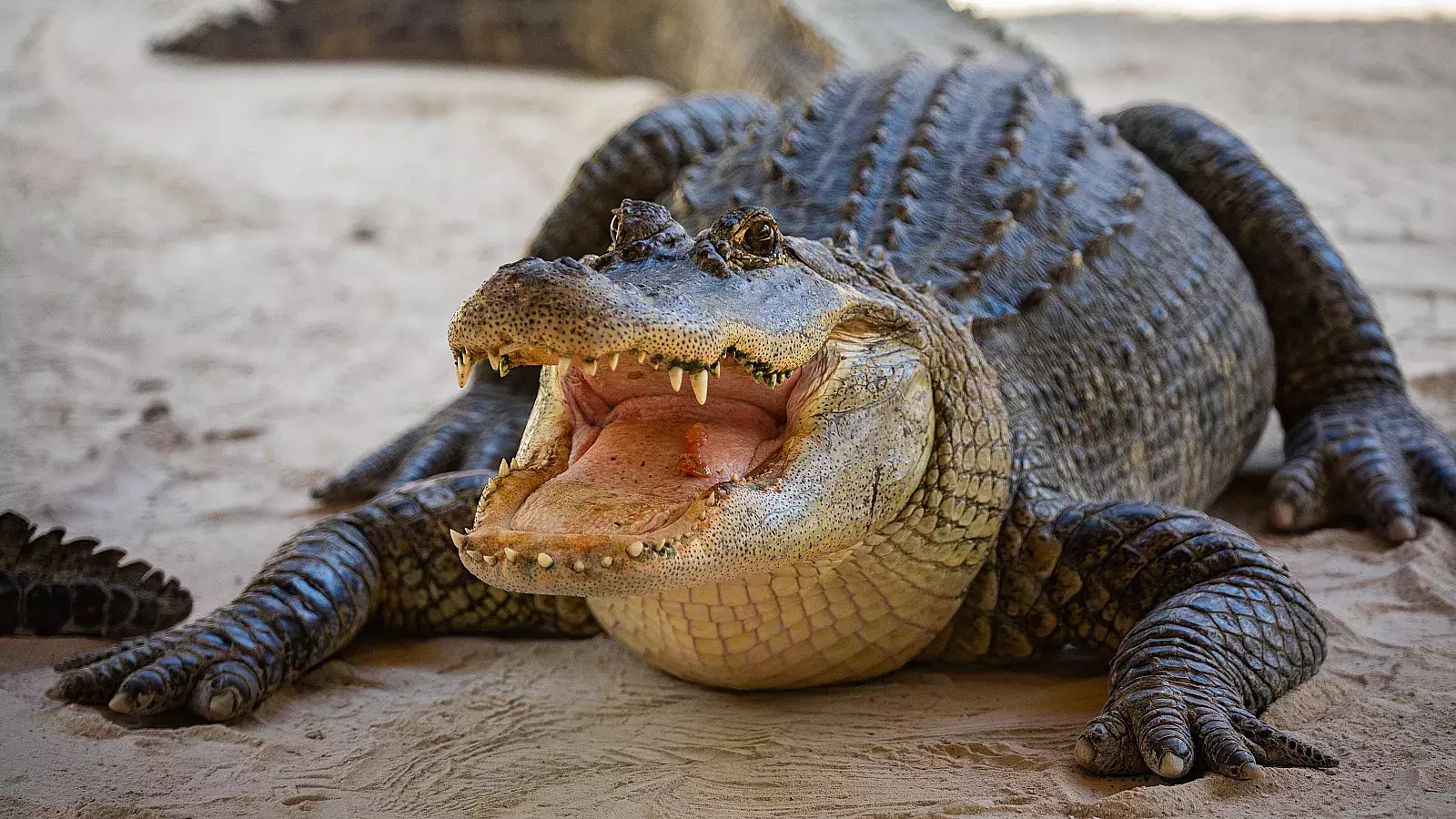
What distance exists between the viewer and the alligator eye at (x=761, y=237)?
7.30ft

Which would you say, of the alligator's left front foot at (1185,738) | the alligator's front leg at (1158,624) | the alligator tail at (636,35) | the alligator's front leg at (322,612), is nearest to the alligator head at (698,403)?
the alligator's front leg at (1158,624)

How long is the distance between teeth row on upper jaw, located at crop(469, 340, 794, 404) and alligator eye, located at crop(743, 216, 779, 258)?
218mm

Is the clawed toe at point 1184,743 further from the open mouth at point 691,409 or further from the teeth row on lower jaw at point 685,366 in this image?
the teeth row on lower jaw at point 685,366

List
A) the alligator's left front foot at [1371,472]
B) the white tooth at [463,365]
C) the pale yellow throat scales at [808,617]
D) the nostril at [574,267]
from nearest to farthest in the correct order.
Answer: the nostril at [574,267] < the white tooth at [463,365] < the pale yellow throat scales at [808,617] < the alligator's left front foot at [1371,472]

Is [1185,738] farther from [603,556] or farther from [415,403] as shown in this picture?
[415,403]

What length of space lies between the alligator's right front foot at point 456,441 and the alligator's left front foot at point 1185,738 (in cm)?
208

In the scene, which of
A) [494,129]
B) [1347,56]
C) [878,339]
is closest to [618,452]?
[878,339]

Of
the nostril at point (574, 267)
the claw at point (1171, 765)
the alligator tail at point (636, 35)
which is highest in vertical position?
the alligator tail at point (636, 35)

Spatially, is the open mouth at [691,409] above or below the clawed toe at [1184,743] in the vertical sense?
above

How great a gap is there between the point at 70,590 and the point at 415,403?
198cm

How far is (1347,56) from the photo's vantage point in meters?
7.86

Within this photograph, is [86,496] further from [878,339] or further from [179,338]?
[878,339]

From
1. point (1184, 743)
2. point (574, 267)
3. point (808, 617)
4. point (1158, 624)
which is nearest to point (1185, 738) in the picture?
point (1184, 743)

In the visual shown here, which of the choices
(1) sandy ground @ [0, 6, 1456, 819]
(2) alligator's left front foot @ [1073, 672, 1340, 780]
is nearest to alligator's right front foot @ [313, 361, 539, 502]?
(1) sandy ground @ [0, 6, 1456, 819]
